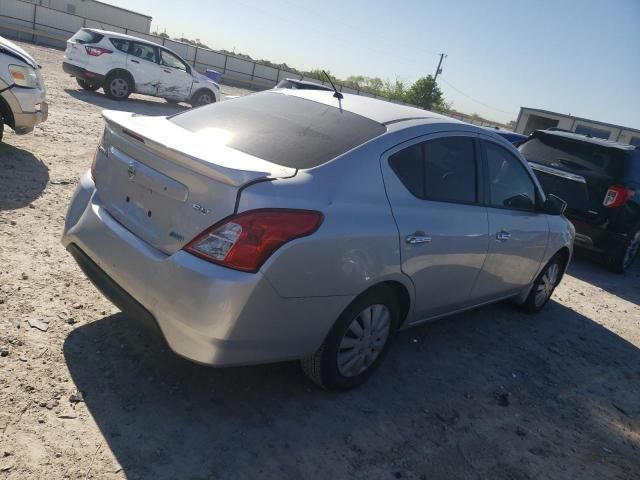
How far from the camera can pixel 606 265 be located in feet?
25.2

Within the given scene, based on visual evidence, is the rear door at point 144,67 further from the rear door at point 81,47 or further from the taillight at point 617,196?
the taillight at point 617,196

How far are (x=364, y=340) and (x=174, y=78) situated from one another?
46.6ft

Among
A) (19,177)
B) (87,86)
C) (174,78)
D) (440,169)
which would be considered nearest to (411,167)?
(440,169)

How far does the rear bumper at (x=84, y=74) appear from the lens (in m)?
13.4

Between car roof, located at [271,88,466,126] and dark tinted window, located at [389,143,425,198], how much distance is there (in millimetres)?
233

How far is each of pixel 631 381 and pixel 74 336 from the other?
14.2 ft

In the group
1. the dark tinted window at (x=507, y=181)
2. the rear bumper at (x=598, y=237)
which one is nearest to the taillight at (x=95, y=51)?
the rear bumper at (x=598, y=237)

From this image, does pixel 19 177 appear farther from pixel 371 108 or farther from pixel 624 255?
pixel 624 255

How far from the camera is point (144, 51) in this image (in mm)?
14617

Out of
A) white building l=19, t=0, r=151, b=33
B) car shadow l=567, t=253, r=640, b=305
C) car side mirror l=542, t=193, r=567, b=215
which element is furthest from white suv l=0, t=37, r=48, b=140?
white building l=19, t=0, r=151, b=33

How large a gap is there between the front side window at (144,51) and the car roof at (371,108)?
12.1m

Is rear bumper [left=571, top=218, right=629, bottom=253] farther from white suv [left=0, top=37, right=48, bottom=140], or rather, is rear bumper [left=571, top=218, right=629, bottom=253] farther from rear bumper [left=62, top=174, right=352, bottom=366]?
white suv [left=0, top=37, right=48, bottom=140]

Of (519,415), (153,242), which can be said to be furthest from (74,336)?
(519,415)

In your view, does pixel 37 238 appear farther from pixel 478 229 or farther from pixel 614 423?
pixel 614 423
